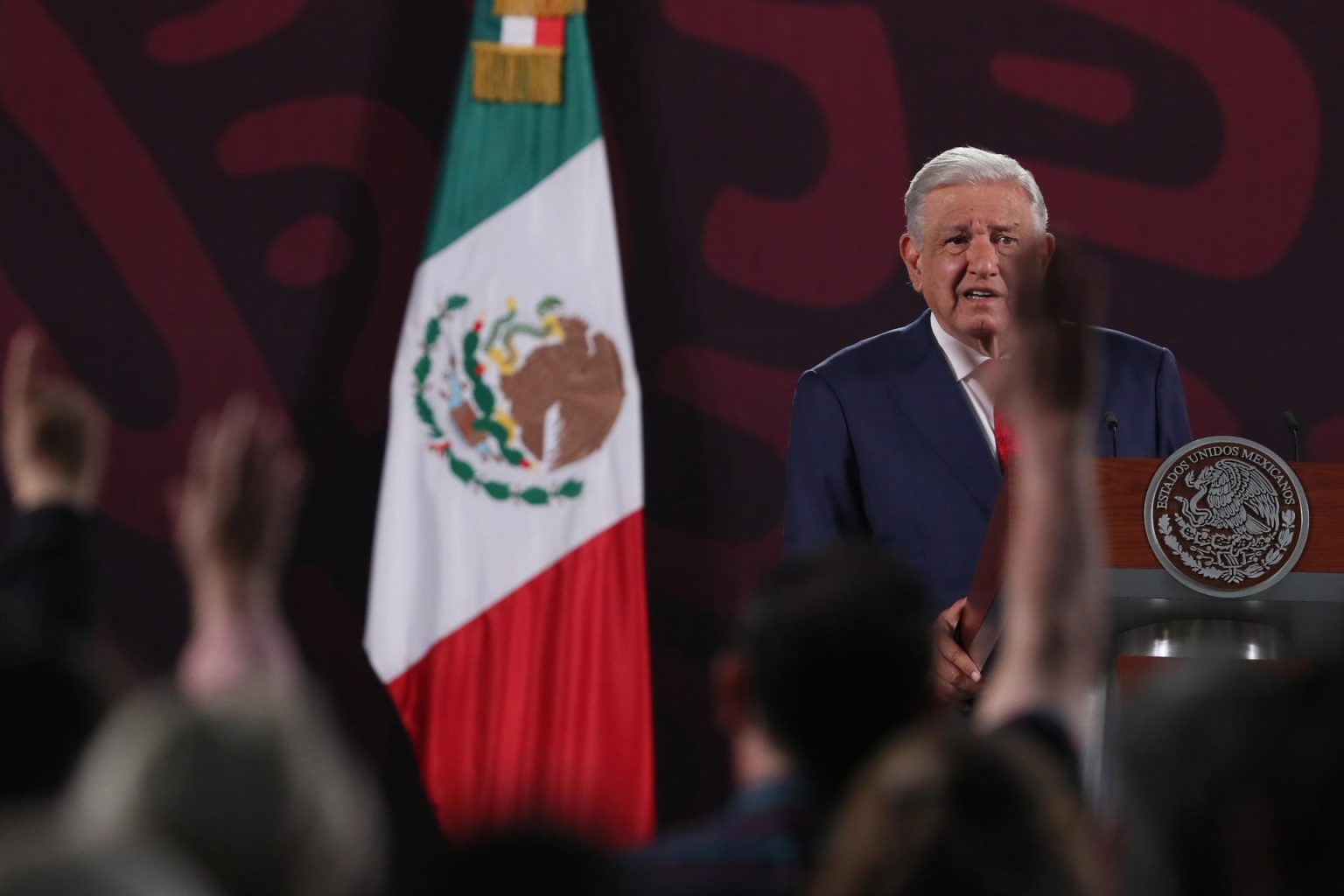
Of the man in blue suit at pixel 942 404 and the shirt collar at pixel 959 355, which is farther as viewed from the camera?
the shirt collar at pixel 959 355

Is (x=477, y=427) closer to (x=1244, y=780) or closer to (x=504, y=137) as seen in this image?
(x=504, y=137)

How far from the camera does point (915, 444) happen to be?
388cm

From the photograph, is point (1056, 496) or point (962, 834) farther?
point (1056, 496)

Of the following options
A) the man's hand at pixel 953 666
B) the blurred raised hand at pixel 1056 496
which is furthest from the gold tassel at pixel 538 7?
the blurred raised hand at pixel 1056 496

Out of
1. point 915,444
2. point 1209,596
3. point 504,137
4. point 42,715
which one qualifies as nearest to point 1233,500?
point 1209,596

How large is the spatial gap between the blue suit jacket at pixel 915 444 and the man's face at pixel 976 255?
106 millimetres

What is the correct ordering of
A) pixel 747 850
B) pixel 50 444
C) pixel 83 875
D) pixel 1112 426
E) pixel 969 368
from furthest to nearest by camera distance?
1. pixel 969 368
2. pixel 1112 426
3. pixel 50 444
4. pixel 747 850
5. pixel 83 875

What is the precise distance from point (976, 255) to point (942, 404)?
0.39 metres

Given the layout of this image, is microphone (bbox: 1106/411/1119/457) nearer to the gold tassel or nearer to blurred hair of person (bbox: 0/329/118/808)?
blurred hair of person (bbox: 0/329/118/808)

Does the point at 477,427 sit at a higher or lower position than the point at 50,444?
lower

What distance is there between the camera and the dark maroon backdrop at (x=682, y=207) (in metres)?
5.31

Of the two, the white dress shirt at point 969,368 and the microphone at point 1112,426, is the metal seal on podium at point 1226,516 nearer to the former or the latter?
the microphone at point 1112,426

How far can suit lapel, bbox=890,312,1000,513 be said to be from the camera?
3.82 meters

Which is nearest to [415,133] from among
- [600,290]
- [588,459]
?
[600,290]
